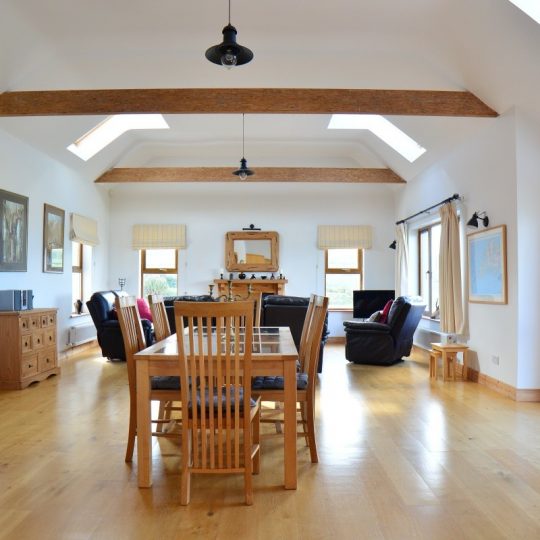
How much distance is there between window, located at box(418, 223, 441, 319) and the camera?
718 centimetres

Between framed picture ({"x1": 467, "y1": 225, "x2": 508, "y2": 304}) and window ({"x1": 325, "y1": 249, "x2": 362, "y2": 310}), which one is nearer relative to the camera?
framed picture ({"x1": 467, "y1": 225, "x2": 508, "y2": 304})

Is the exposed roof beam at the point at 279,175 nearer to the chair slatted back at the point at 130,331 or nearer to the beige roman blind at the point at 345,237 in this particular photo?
the beige roman blind at the point at 345,237

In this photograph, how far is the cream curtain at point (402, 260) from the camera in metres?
7.91

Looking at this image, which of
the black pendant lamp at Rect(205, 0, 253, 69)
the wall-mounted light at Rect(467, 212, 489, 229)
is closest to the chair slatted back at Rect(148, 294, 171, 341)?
the black pendant lamp at Rect(205, 0, 253, 69)

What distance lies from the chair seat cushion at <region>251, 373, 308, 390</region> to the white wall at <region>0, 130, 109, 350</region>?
12.6ft

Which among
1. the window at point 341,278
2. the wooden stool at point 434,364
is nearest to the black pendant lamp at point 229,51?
the wooden stool at point 434,364

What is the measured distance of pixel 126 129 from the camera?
7191mm

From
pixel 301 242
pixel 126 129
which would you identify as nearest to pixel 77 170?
pixel 126 129

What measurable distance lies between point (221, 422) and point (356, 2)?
3535mm

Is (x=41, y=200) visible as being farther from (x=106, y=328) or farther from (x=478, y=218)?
(x=478, y=218)

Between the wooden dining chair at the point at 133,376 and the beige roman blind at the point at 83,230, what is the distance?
Answer: 15.5ft

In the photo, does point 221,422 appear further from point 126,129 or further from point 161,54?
point 126,129

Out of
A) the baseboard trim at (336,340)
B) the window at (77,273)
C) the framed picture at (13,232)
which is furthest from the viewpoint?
the baseboard trim at (336,340)

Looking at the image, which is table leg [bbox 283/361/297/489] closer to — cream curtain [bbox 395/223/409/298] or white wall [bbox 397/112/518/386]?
white wall [bbox 397/112/518/386]
